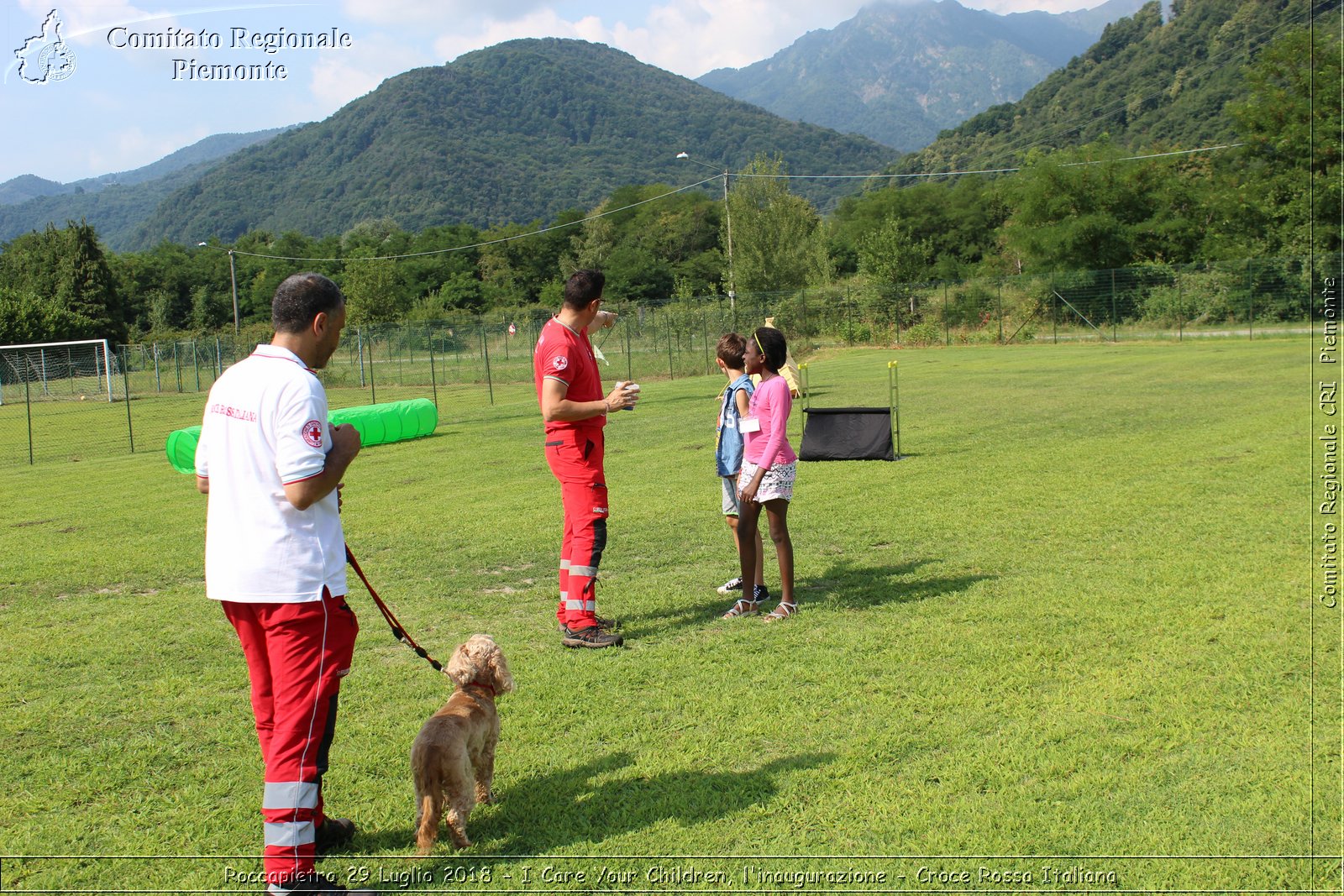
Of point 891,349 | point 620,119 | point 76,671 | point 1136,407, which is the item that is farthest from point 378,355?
point 620,119

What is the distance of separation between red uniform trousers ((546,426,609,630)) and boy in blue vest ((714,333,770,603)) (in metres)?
1.07

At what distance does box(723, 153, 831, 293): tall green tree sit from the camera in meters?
48.9

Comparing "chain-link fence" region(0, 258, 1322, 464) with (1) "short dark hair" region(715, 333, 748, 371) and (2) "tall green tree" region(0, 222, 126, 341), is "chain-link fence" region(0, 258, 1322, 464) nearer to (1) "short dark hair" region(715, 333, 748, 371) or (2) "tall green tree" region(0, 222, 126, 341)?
(2) "tall green tree" region(0, 222, 126, 341)

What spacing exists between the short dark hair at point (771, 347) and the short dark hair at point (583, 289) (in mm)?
1085

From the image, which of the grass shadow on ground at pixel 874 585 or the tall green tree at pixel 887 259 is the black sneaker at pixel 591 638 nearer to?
the grass shadow on ground at pixel 874 585

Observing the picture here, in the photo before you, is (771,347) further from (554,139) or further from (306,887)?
(554,139)

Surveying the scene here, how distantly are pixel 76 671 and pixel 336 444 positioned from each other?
12.4 ft

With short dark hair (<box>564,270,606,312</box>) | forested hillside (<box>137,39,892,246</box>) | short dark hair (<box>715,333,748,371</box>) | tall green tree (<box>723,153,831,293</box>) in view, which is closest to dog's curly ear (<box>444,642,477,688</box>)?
short dark hair (<box>564,270,606,312</box>)

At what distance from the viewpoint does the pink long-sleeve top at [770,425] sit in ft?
20.2

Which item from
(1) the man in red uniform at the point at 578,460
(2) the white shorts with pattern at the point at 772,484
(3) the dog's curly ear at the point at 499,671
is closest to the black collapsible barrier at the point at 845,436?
(2) the white shorts with pattern at the point at 772,484

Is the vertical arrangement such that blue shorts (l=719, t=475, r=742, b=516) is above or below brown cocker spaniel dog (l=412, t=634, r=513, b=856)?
above

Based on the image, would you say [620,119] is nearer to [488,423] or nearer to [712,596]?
[488,423]

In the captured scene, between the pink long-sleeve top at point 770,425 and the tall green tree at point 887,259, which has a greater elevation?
the tall green tree at point 887,259

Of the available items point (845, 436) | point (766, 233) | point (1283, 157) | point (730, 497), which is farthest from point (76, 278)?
point (730, 497)
